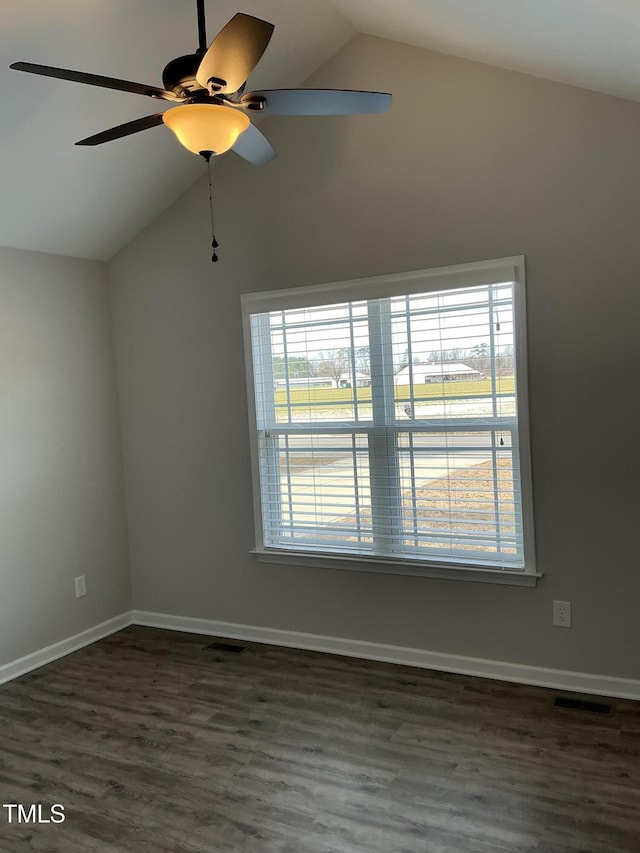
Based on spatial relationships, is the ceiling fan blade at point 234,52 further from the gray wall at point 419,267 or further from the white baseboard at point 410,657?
the white baseboard at point 410,657

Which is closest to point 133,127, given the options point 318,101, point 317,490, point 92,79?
point 92,79

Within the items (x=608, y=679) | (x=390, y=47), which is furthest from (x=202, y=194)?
(x=608, y=679)

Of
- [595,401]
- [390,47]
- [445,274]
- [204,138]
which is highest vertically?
[390,47]

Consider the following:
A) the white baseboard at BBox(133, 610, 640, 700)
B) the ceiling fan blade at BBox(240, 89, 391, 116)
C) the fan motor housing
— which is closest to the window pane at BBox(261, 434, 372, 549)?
the white baseboard at BBox(133, 610, 640, 700)

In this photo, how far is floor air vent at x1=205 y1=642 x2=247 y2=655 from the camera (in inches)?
152

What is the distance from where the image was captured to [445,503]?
3.42 meters

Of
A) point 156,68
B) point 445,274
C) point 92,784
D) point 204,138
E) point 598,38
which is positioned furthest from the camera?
point 445,274

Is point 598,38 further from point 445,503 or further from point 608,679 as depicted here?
point 608,679

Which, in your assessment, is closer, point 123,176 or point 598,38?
point 598,38

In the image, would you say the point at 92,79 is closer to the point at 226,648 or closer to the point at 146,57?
the point at 146,57

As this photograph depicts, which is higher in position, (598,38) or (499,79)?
(499,79)

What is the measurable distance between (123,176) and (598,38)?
235 centimetres

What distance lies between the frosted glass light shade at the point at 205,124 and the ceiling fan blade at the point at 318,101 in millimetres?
78

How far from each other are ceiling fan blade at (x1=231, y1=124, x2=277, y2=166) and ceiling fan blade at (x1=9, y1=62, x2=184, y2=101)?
356 millimetres
